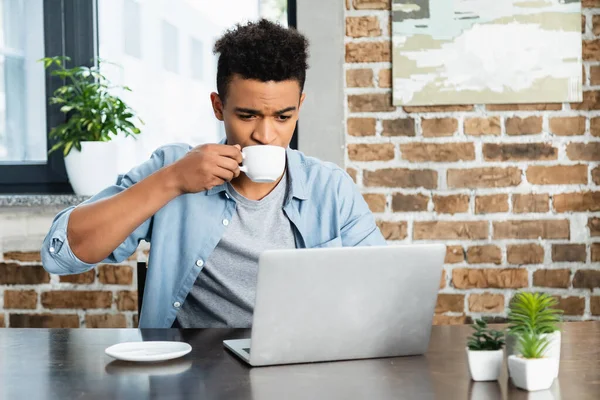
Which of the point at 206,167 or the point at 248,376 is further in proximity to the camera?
the point at 206,167

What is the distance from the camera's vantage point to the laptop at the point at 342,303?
3.49 feet

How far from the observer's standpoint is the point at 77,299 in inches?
105

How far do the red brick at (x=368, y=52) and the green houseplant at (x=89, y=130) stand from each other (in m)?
→ 0.78

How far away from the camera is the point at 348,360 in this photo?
114 cm

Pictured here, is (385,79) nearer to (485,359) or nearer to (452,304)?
(452,304)

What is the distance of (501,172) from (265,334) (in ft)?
5.20

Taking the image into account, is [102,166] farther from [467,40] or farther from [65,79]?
[467,40]

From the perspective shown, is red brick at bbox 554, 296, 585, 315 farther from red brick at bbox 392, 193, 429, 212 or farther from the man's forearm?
the man's forearm

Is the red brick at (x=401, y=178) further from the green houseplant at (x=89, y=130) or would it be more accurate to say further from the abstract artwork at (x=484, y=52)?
the green houseplant at (x=89, y=130)

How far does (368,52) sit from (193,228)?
43.0 inches

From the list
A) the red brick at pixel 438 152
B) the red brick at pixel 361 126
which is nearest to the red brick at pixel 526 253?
the red brick at pixel 438 152

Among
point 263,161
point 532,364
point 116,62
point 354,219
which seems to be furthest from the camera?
point 116,62

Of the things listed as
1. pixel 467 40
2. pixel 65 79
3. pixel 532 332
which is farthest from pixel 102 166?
pixel 532 332

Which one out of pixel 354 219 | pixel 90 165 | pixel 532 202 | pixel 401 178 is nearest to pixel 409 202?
pixel 401 178
